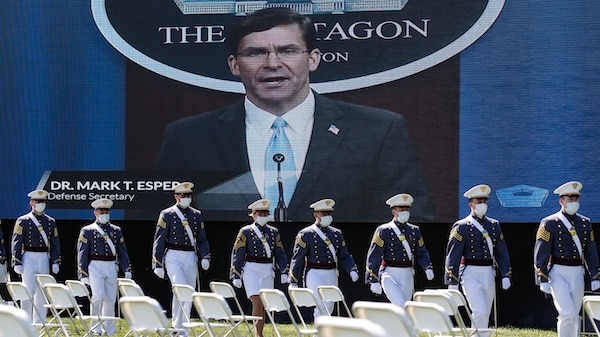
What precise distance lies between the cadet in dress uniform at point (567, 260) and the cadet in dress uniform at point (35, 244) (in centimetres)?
546

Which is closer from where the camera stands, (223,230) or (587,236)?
(587,236)

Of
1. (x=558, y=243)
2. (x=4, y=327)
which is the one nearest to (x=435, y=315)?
(x=4, y=327)

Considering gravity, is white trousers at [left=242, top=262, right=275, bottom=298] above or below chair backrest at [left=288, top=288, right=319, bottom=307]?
below

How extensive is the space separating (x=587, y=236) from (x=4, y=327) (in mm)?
6184

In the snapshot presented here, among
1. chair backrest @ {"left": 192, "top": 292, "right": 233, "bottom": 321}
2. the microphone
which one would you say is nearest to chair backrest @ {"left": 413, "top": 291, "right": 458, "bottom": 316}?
chair backrest @ {"left": 192, "top": 292, "right": 233, "bottom": 321}

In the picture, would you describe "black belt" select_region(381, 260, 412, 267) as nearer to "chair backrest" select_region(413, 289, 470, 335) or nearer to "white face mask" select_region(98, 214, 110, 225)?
"chair backrest" select_region(413, 289, 470, 335)

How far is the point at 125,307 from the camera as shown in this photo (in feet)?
21.8

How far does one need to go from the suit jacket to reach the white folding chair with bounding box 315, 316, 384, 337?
7910 millimetres

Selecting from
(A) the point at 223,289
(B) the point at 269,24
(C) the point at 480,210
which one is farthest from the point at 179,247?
(C) the point at 480,210

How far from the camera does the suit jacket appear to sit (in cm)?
1257

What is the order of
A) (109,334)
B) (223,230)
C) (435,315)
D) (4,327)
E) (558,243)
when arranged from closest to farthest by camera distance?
(4,327), (435,315), (558,243), (109,334), (223,230)

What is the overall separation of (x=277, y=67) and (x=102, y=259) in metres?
2.77

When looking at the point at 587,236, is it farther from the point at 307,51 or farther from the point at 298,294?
the point at 307,51

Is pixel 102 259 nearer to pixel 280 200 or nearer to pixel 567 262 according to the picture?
pixel 280 200
